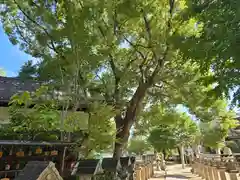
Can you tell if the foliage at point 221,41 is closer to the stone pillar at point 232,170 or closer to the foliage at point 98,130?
the foliage at point 98,130

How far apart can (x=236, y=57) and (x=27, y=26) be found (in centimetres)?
629

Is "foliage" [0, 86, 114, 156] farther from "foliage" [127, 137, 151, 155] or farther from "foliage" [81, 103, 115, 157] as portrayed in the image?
"foliage" [127, 137, 151, 155]

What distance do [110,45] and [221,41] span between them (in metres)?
4.00

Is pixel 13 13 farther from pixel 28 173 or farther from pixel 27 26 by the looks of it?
pixel 28 173

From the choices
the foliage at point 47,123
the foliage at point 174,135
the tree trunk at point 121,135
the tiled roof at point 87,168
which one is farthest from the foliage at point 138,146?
the tiled roof at point 87,168

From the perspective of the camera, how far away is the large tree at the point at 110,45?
5918mm

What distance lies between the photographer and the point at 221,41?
335cm

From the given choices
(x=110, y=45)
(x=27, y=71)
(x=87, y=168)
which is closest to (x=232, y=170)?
(x=87, y=168)

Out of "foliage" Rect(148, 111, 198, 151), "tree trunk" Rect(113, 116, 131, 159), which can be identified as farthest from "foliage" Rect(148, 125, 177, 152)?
"tree trunk" Rect(113, 116, 131, 159)

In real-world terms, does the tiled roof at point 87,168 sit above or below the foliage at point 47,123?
below

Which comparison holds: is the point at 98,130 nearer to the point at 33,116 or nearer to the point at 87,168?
the point at 33,116

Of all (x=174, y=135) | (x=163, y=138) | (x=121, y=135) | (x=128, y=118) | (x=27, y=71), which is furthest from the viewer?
(x=163, y=138)

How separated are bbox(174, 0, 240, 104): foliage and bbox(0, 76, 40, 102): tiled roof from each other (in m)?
5.67

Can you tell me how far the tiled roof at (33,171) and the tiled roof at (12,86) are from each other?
212 inches
